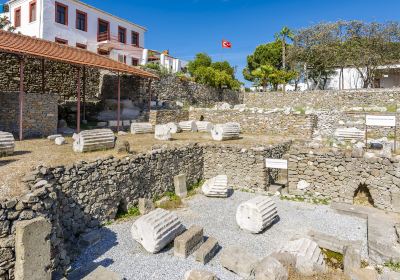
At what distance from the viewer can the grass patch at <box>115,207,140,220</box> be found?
9388mm

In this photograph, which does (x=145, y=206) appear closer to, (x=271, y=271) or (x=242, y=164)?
(x=242, y=164)

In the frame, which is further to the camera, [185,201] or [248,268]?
→ [185,201]

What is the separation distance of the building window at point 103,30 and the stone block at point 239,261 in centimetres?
2683

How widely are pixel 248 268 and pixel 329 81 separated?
37.2m

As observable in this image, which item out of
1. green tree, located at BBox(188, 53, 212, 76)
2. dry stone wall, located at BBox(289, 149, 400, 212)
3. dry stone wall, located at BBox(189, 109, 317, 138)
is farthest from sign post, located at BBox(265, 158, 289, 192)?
green tree, located at BBox(188, 53, 212, 76)

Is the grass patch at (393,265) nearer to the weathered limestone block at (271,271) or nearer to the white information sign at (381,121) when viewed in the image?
the weathered limestone block at (271,271)

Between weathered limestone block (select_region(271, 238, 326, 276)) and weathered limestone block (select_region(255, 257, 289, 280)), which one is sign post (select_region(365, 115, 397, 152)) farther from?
weathered limestone block (select_region(255, 257, 289, 280))

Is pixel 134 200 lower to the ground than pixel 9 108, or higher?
lower

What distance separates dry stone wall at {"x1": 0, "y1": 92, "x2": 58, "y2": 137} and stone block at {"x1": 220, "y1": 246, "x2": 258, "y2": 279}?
10.9 metres

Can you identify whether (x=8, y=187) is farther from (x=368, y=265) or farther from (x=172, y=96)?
(x=172, y=96)

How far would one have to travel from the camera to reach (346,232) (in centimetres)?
855

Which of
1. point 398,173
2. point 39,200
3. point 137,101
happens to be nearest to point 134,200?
point 39,200

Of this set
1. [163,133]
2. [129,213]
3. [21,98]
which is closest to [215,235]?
[129,213]

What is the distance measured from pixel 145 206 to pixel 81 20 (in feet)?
77.1
